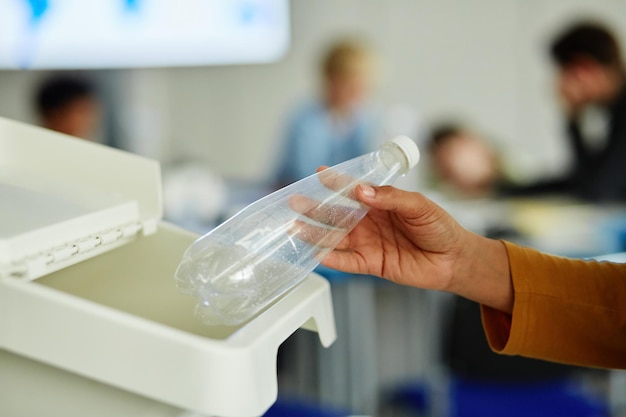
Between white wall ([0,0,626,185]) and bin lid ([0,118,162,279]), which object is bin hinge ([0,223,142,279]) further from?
white wall ([0,0,626,185])

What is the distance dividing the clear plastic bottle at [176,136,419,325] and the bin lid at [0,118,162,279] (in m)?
0.07

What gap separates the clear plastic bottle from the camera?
2.27 ft

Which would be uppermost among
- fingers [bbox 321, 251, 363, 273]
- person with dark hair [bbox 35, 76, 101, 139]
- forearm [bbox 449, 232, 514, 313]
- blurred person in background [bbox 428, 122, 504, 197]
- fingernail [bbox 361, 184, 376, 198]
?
fingernail [bbox 361, 184, 376, 198]

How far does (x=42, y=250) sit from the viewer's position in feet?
1.92

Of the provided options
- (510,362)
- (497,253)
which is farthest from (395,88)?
(497,253)

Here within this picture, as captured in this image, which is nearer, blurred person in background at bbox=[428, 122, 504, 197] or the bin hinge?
the bin hinge

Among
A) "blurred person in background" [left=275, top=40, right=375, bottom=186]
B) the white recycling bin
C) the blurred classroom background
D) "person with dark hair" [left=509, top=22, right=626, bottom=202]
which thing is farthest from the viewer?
the blurred classroom background

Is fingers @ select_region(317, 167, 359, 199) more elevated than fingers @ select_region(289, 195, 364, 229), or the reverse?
fingers @ select_region(317, 167, 359, 199)

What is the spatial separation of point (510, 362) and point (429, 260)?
1.37 meters

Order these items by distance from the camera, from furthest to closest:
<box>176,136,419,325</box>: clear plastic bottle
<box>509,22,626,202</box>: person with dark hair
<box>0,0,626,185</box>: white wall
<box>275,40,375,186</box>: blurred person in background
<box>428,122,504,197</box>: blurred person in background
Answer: <box>0,0,626,185</box>: white wall → <box>275,40,375,186</box>: blurred person in background → <box>428,122,504,197</box>: blurred person in background → <box>509,22,626,202</box>: person with dark hair → <box>176,136,419,325</box>: clear plastic bottle

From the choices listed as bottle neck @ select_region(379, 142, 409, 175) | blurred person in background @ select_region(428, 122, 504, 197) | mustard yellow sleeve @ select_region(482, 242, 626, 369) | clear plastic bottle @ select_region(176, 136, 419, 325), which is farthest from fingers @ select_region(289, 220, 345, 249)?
blurred person in background @ select_region(428, 122, 504, 197)

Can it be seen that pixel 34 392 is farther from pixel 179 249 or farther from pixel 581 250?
pixel 581 250

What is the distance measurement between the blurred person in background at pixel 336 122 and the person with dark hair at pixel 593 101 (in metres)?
0.93

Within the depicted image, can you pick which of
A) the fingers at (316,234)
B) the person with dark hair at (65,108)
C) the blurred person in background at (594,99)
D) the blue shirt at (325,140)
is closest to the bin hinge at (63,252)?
the fingers at (316,234)
